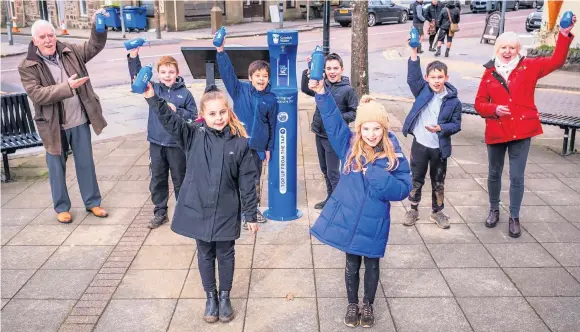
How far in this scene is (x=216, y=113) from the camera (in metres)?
3.85

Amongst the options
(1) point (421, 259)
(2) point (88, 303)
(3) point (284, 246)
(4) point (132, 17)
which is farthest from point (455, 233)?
(4) point (132, 17)

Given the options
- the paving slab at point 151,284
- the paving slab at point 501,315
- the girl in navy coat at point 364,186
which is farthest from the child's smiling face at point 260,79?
the paving slab at point 501,315

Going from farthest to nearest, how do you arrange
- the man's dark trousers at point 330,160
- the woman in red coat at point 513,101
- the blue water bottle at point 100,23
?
the man's dark trousers at point 330,160 < the blue water bottle at point 100,23 < the woman in red coat at point 513,101

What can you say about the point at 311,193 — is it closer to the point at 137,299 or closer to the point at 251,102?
the point at 251,102

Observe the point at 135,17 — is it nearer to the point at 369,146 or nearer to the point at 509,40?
the point at 509,40

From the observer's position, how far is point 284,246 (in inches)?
208

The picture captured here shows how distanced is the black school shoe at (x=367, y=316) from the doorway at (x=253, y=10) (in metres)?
27.8

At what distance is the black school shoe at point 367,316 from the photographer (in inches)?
157

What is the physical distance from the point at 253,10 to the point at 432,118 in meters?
26.8

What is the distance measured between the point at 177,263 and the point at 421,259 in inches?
82.4

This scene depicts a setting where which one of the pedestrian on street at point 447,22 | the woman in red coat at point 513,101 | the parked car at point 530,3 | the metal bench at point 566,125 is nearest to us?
the woman in red coat at point 513,101

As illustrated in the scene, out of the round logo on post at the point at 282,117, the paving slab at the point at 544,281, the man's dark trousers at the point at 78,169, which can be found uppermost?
the round logo on post at the point at 282,117

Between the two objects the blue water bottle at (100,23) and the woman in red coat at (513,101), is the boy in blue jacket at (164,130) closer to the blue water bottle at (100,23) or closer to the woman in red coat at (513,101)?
the blue water bottle at (100,23)

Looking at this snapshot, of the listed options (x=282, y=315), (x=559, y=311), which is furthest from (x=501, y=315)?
(x=282, y=315)
